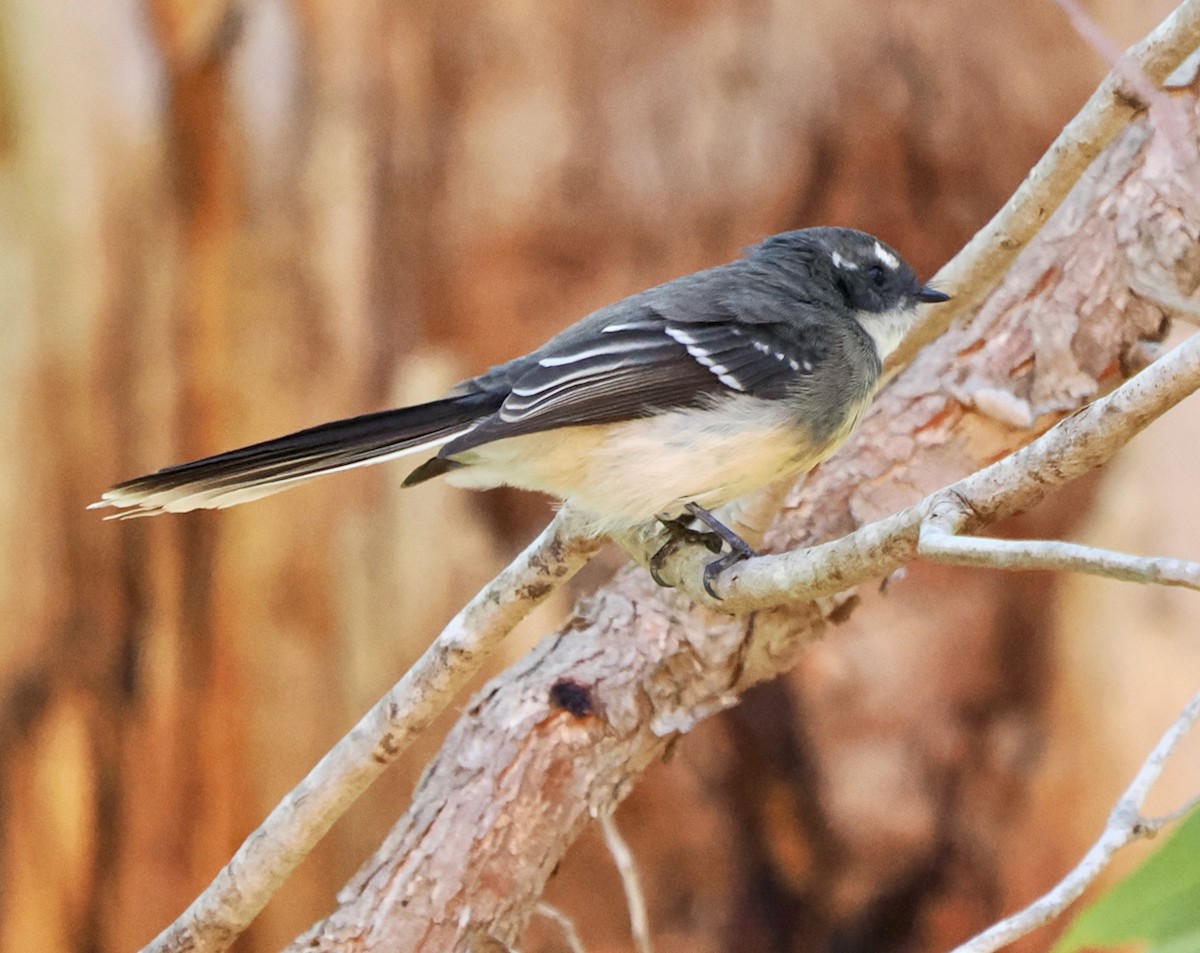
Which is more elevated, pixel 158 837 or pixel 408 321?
pixel 408 321

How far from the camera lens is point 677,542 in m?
2.05

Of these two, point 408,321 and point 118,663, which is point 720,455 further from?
point 118,663

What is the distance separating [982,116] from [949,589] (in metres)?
1.25

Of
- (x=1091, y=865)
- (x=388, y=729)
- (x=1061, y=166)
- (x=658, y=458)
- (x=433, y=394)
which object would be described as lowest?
(x=1091, y=865)

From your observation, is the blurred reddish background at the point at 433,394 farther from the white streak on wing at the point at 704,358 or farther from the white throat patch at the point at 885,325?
the white streak on wing at the point at 704,358

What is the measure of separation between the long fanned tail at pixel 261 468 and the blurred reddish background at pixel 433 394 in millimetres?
1332

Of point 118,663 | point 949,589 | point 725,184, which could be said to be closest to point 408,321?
point 725,184

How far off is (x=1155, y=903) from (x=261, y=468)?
1368 millimetres

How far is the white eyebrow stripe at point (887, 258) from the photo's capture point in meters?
2.27

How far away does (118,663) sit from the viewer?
3.06 metres

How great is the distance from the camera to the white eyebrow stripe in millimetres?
2271

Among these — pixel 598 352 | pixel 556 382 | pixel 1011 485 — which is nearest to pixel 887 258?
pixel 598 352

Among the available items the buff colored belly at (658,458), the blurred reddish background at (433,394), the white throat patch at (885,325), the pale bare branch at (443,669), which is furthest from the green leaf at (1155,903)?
the blurred reddish background at (433,394)

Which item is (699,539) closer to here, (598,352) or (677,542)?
(677,542)
